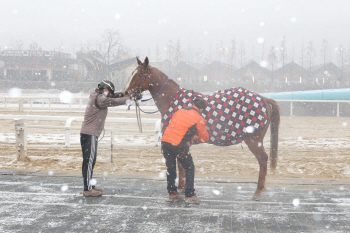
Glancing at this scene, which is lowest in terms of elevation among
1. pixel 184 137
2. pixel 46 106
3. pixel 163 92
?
pixel 184 137

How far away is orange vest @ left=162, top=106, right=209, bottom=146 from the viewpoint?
4.27 metres

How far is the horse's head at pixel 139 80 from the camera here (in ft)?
15.2

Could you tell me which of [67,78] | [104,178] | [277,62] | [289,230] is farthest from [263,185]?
[277,62]

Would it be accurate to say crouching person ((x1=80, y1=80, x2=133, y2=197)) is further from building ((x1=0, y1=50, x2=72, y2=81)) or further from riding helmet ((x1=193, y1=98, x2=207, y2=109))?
building ((x1=0, y1=50, x2=72, y2=81))

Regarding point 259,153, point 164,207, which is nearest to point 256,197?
point 259,153

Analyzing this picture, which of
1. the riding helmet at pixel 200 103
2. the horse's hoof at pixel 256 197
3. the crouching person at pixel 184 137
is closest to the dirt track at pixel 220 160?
the horse's hoof at pixel 256 197

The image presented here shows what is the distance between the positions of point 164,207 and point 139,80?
168 cm

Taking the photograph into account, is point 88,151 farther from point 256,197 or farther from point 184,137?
point 256,197

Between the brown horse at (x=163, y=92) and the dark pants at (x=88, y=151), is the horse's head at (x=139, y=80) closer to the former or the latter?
the brown horse at (x=163, y=92)

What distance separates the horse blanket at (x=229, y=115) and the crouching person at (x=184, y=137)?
27 centimetres

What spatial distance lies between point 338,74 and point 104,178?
52197 millimetres

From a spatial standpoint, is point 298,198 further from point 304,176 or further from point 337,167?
point 337,167

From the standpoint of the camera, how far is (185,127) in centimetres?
427

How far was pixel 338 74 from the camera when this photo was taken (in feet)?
168
